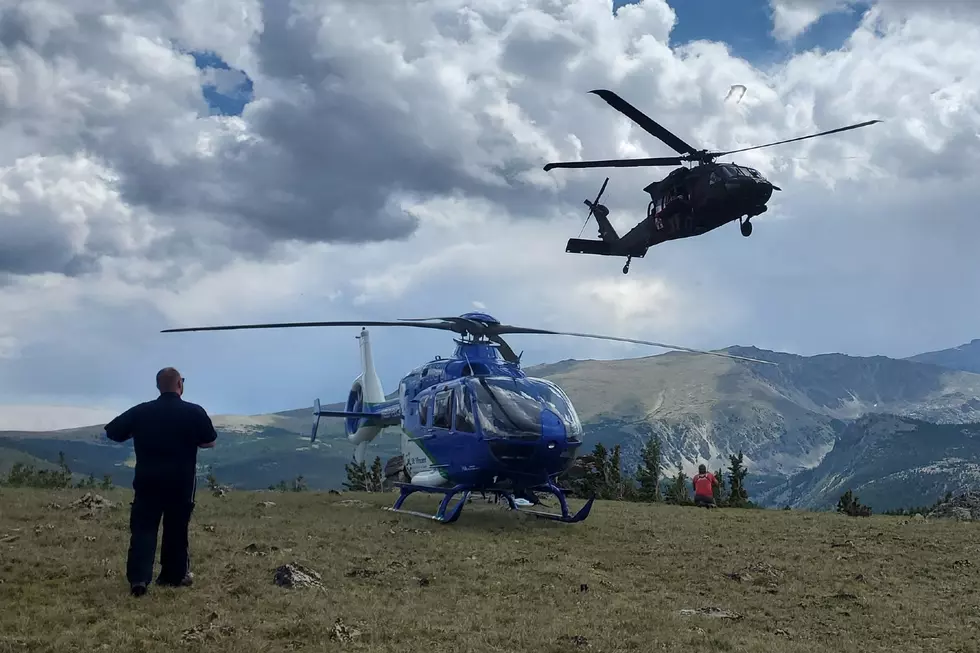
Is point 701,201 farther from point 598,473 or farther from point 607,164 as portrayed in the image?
point 598,473

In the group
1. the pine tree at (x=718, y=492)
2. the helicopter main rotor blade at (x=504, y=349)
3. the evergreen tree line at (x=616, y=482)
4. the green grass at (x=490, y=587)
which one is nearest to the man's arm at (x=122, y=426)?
the green grass at (x=490, y=587)

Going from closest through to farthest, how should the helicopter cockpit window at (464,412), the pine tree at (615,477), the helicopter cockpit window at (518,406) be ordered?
the helicopter cockpit window at (518,406)
the helicopter cockpit window at (464,412)
the pine tree at (615,477)

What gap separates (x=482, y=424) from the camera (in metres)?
17.8

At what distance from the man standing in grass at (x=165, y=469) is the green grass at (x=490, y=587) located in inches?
20.1

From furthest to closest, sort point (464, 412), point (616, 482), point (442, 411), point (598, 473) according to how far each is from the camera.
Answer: point (598, 473), point (616, 482), point (442, 411), point (464, 412)

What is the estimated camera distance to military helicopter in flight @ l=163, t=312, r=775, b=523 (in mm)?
17750

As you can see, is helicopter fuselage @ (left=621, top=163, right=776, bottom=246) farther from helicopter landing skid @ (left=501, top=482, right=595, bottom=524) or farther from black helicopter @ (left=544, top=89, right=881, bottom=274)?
helicopter landing skid @ (left=501, top=482, right=595, bottom=524)

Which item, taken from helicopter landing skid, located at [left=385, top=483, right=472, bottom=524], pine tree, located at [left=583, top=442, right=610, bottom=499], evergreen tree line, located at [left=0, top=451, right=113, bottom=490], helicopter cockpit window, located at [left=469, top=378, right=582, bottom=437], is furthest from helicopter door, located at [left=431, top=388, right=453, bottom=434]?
pine tree, located at [left=583, top=442, right=610, bottom=499]

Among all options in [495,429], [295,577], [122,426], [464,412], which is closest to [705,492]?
[464,412]

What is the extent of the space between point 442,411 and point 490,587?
901 centimetres

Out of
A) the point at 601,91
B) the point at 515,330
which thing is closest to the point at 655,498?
the point at 515,330

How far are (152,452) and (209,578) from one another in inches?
75.9

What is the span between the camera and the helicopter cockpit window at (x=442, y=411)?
19.3m

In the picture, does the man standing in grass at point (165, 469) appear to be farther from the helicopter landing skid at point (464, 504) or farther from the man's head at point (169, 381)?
the helicopter landing skid at point (464, 504)
